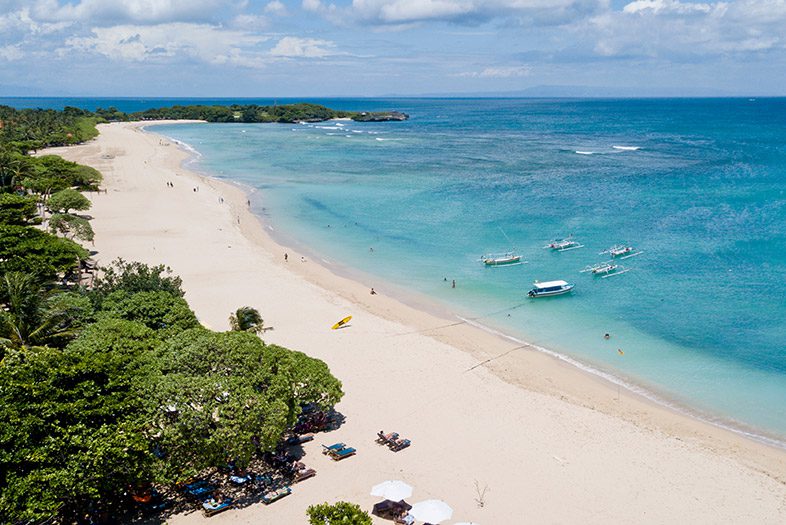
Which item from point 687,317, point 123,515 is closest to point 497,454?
point 123,515

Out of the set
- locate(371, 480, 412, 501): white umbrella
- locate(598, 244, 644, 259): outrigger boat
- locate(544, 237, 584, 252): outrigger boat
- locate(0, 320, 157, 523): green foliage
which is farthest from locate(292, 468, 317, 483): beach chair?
locate(598, 244, 644, 259): outrigger boat

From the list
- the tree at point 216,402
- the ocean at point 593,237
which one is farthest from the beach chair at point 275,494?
the ocean at point 593,237

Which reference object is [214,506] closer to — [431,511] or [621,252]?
[431,511]

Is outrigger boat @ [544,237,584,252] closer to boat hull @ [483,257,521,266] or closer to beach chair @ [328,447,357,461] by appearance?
boat hull @ [483,257,521,266]

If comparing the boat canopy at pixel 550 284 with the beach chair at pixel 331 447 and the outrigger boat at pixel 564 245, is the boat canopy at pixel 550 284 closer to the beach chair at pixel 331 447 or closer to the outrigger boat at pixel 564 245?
the outrigger boat at pixel 564 245

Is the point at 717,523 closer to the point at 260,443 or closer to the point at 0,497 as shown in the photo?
the point at 260,443

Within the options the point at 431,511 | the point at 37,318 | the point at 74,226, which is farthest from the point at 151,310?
the point at 74,226

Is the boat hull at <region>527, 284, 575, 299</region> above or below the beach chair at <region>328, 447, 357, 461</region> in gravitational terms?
above
